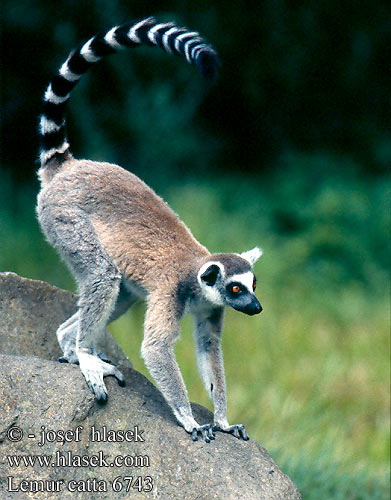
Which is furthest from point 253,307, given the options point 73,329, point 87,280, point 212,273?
point 73,329

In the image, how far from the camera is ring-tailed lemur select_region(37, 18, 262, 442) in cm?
396

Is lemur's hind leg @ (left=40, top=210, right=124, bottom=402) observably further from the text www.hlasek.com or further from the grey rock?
the text www.hlasek.com

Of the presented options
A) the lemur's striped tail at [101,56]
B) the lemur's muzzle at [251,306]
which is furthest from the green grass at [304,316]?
the lemur's striped tail at [101,56]

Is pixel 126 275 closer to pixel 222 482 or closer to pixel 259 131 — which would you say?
pixel 222 482

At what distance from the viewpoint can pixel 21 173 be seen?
423 inches

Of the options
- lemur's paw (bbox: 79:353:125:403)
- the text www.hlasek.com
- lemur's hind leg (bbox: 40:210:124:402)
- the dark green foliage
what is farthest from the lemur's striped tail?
the dark green foliage

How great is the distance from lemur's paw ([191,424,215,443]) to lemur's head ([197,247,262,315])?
64 cm

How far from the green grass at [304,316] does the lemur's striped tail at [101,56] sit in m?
Result: 2.47

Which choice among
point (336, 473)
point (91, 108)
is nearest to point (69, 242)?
point (336, 473)

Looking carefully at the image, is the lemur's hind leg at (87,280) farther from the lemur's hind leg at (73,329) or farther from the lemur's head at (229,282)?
the lemur's head at (229,282)

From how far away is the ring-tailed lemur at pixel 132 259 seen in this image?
156 inches

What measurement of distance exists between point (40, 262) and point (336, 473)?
4.40 metres

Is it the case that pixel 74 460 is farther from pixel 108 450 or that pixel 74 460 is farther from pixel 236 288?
pixel 236 288

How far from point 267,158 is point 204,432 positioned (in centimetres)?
807
